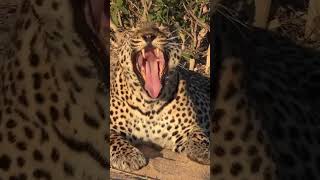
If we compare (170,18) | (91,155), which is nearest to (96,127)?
(91,155)

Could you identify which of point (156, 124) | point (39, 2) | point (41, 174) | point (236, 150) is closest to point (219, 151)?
point (236, 150)

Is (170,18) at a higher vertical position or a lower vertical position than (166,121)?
higher

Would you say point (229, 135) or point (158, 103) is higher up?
point (229, 135)

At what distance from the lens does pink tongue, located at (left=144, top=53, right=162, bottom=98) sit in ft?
19.8

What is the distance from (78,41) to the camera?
1813 millimetres

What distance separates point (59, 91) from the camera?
185 cm

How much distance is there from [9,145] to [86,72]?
276 mm

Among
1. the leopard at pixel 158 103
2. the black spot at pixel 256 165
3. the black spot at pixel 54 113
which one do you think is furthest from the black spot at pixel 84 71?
the leopard at pixel 158 103

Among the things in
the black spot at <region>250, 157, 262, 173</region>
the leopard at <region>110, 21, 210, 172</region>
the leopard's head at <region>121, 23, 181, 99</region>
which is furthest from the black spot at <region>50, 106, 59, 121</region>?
the leopard at <region>110, 21, 210, 172</region>

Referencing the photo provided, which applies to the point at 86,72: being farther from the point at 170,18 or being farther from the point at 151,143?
the point at 170,18

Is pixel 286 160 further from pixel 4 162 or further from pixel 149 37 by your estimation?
pixel 149 37

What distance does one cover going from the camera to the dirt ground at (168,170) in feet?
18.6

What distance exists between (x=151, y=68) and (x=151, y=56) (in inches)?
8.3

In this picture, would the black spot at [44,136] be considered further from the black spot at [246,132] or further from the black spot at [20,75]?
the black spot at [246,132]
